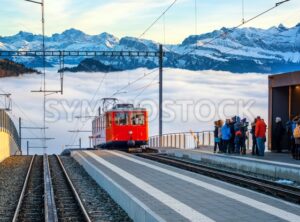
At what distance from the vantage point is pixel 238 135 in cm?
2906

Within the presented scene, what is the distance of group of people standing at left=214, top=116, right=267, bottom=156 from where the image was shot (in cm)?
2695

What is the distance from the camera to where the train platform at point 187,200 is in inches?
464

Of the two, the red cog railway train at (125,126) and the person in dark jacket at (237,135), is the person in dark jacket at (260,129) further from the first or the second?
the red cog railway train at (125,126)

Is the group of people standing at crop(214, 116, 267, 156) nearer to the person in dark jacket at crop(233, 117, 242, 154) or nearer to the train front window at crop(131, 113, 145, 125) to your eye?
the person in dark jacket at crop(233, 117, 242, 154)

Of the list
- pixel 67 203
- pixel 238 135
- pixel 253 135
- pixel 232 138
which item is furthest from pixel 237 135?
pixel 67 203

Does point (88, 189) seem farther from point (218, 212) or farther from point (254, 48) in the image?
point (254, 48)

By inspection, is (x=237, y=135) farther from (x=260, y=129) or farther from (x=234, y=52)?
(x=234, y=52)

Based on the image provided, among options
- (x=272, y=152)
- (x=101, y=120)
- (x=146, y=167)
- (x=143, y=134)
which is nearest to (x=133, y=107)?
(x=143, y=134)

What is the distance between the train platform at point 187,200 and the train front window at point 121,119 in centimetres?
2277

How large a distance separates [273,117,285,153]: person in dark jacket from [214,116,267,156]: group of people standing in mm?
828

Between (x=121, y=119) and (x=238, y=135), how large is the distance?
15613 millimetres

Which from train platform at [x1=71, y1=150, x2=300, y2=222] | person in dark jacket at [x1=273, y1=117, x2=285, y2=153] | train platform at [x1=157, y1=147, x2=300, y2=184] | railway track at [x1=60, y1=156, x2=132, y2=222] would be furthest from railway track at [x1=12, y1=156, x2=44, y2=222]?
person in dark jacket at [x1=273, y1=117, x2=285, y2=153]

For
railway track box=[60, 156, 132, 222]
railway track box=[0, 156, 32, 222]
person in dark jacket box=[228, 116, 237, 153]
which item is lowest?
railway track box=[0, 156, 32, 222]

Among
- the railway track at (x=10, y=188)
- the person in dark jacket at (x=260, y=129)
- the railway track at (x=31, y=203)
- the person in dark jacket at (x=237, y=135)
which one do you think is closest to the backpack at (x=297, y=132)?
the person in dark jacket at (x=260, y=129)
